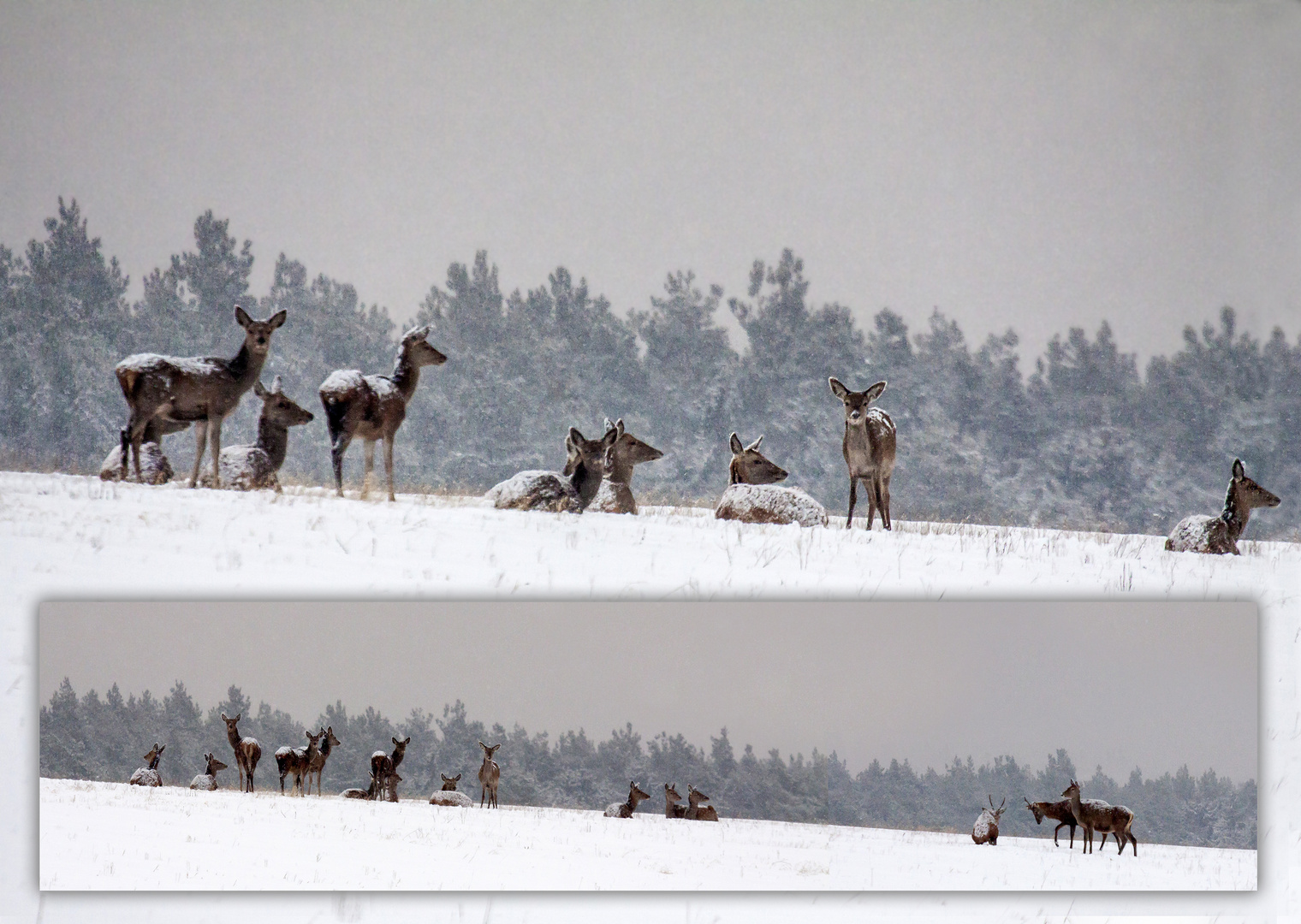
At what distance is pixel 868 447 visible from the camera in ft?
19.4

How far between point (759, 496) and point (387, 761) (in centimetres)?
211

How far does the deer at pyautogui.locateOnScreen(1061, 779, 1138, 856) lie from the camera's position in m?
5.59

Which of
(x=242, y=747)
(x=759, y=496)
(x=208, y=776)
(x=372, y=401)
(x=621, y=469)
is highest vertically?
(x=372, y=401)

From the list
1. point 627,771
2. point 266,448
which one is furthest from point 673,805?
point 266,448

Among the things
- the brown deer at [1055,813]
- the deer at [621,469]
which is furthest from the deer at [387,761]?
the brown deer at [1055,813]

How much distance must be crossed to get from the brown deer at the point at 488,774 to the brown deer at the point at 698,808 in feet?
2.84

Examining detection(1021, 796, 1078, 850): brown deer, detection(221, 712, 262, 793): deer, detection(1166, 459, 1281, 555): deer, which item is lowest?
detection(1021, 796, 1078, 850): brown deer

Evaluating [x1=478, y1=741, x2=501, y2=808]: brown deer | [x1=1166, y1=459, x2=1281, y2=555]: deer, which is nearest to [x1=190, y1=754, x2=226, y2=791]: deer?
[x1=478, y1=741, x2=501, y2=808]: brown deer

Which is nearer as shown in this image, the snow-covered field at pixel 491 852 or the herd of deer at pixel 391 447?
the snow-covered field at pixel 491 852

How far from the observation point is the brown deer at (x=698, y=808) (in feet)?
18.0

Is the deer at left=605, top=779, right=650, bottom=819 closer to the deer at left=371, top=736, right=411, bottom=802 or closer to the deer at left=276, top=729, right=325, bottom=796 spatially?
the deer at left=371, top=736, right=411, bottom=802

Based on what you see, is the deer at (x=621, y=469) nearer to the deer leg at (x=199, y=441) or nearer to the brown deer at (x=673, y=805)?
the brown deer at (x=673, y=805)

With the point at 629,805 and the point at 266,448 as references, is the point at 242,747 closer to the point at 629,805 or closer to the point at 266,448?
the point at 266,448

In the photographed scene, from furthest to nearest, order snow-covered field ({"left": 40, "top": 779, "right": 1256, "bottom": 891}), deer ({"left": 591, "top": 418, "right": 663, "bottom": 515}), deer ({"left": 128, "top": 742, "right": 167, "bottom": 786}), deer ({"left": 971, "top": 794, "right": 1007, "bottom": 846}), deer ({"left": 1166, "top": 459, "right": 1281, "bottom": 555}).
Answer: deer ({"left": 1166, "top": 459, "right": 1281, "bottom": 555}), deer ({"left": 591, "top": 418, "right": 663, "bottom": 515}), deer ({"left": 971, "top": 794, "right": 1007, "bottom": 846}), deer ({"left": 128, "top": 742, "right": 167, "bottom": 786}), snow-covered field ({"left": 40, "top": 779, "right": 1256, "bottom": 891})
